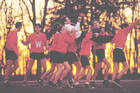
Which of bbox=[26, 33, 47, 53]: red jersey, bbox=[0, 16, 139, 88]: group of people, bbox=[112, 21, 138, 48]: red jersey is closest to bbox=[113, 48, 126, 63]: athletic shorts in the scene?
bbox=[0, 16, 139, 88]: group of people

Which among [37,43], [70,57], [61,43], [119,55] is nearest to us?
[61,43]

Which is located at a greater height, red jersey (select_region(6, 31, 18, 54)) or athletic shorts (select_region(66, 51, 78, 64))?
red jersey (select_region(6, 31, 18, 54))

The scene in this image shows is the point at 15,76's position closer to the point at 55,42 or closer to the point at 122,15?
the point at 122,15

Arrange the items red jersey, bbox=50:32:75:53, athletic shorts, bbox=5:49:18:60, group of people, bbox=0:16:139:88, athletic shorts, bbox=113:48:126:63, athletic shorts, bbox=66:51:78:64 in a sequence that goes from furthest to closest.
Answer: athletic shorts, bbox=5:49:18:60 < athletic shorts, bbox=66:51:78:64 < athletic shorts, bbox=113:48:126:63 < group of people, bbox=0:16:139:88 < red jersey, bbox=50:32:75:53

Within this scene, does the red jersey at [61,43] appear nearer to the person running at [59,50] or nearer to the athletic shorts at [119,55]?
the person running at [59,50]

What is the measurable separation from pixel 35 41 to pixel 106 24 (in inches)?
320

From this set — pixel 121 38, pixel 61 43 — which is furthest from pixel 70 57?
pixel 121 38

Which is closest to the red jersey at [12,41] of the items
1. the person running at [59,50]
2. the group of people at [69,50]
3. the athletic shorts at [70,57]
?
the group of people at [69,50]

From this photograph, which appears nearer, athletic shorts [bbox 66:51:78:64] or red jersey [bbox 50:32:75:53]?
red jersey [bbox 50:32:75:53]

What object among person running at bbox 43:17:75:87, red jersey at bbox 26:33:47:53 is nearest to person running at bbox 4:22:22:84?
red jersey at bbox 26:33:47:53

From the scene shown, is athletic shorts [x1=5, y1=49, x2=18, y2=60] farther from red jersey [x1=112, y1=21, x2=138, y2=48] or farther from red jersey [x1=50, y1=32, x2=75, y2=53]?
red jersey [x1=112, y1=21, x2=138, y2=48]

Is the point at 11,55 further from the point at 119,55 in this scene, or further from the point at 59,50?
the point at 119,55

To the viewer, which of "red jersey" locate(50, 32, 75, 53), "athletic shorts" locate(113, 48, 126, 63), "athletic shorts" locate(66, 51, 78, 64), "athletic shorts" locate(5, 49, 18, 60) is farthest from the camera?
"athletic shorts" locate(5, 49, 18, 60)

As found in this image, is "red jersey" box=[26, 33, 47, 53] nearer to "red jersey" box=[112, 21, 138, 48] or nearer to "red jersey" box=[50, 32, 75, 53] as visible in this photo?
"red jersey" box=[50, 32, 75, 53]
